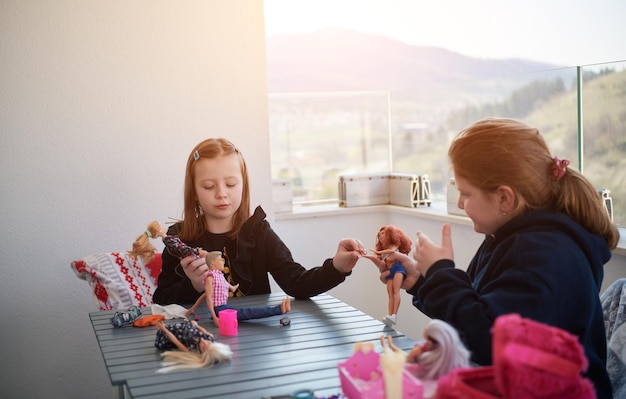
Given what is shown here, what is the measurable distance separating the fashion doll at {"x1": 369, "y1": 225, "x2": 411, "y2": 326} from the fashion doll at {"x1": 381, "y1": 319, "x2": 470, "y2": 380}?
2.34ft

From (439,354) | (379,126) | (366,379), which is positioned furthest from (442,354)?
(379,126)

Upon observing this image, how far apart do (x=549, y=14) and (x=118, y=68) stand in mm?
2945

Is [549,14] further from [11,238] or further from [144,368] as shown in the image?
[144,368]

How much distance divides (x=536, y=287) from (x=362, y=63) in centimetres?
381

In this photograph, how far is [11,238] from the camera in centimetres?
370

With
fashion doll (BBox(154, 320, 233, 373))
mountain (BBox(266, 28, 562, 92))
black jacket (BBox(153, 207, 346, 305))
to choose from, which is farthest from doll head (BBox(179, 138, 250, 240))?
mountain (BBox(266, 28, 562, 92))

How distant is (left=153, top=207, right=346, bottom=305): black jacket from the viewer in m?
3.01

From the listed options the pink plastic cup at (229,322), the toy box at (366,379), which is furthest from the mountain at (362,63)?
the toy box at (366,379)

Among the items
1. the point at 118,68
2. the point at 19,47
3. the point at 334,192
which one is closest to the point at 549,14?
the point at 334,192

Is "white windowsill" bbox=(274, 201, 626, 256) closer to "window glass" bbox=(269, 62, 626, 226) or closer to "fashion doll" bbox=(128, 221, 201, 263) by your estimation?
"window glass" bbox=(269, 62, 626, 226)

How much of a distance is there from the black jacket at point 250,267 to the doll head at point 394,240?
379 millimetres

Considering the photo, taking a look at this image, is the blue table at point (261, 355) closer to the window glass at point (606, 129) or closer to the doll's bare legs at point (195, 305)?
the doll's bare legs at point (195, 305)

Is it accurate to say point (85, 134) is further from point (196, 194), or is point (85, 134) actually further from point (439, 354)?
point (439, 354)

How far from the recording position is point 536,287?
1890mm
